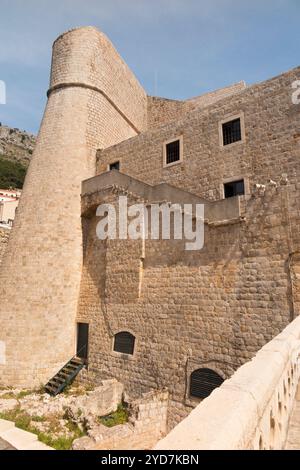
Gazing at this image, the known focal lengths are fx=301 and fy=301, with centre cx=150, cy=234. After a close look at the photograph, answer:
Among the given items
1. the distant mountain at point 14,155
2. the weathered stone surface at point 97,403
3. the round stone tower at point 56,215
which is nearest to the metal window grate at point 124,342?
the weathered stone surface at point 97,403

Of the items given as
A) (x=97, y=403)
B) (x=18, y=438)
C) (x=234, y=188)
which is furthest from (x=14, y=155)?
(x=18, y=438)

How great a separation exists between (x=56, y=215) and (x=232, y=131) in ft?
28.2

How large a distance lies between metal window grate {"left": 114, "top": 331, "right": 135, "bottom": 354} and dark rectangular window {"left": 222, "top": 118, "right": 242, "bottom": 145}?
8.51 metres

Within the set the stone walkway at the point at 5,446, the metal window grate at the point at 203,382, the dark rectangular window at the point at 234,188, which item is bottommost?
the metal window grate at the point at 203,382

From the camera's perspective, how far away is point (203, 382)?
28.0ft

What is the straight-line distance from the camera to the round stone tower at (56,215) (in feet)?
41.2

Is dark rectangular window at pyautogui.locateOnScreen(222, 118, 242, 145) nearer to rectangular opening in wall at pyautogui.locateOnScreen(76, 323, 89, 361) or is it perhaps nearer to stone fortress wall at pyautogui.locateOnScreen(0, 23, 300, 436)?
stone fortress wall at pyautogui.locateOnScreen(0, 23, 300, 436)

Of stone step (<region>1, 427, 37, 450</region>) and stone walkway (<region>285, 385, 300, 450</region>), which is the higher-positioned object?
stone walkway (<region>285, 385, 300, 450</region>)

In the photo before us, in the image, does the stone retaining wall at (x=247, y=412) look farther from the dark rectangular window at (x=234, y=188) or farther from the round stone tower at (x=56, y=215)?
the round stone tower at (x=56, y=215)

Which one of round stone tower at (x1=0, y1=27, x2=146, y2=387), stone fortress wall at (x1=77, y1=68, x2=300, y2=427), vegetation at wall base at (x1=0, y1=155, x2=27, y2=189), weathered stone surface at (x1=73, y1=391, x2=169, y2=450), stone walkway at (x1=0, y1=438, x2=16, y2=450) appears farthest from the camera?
vegetation at wall base at (x1=0, y1=155, x2=27, y2=189)

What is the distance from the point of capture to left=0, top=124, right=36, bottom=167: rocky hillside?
2827 inches

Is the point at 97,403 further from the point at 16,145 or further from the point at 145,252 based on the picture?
the point at 16,145
